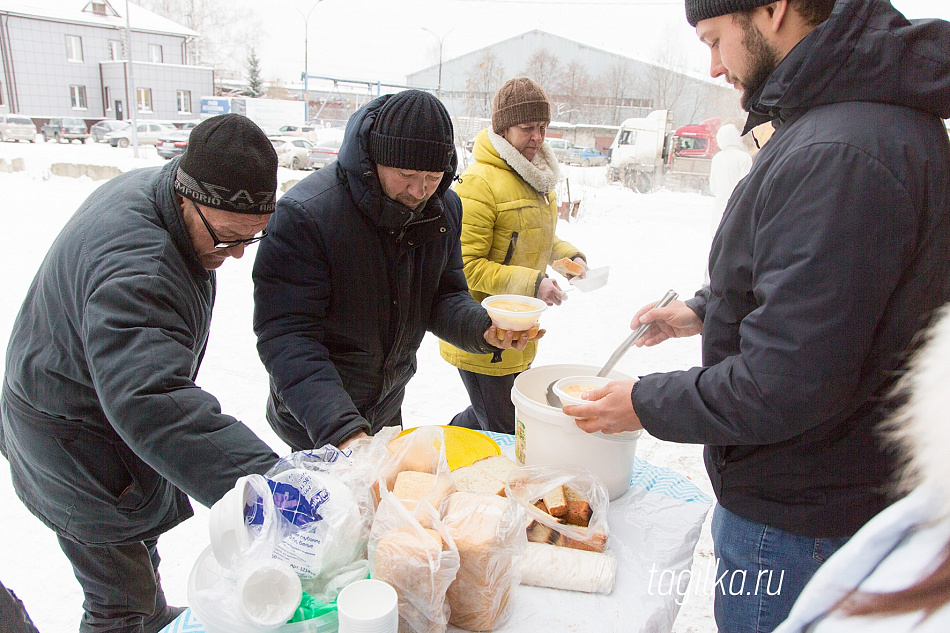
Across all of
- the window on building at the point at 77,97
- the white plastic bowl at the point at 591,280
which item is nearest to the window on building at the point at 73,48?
the window on building at the point at 77,97

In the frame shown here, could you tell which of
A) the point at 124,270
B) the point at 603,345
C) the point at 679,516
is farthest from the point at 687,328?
the point at 603,345

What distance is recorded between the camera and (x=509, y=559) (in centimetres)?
111

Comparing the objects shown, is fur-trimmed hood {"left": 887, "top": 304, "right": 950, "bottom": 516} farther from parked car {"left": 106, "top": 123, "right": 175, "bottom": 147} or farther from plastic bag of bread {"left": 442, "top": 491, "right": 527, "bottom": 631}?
parked car {"left": 106, "top": 123, "right": 175, "bottom": 147}

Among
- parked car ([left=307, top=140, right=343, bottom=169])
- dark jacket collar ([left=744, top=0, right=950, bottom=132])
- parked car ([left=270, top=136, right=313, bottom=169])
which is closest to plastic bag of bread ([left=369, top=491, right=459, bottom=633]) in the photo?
dark jacket collar ([left=744, top=0, right=950, bottom=132])

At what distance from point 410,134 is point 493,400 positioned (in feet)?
4.97

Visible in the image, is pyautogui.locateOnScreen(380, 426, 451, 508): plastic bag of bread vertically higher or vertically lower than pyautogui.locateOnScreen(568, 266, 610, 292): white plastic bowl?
lower

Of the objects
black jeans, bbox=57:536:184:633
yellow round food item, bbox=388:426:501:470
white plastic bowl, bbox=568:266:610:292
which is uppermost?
white plastic bowl, bbox=568:266:610:292

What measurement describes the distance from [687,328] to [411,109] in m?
1.04

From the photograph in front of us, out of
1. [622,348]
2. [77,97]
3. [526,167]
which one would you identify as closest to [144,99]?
[77,97]

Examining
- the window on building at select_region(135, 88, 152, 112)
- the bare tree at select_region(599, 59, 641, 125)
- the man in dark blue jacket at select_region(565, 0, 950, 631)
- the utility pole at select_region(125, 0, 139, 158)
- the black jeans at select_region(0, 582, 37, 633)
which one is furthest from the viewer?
the bare tree at select_region(599, 59, 641, 125)

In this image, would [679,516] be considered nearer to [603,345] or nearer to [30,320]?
[30,320]

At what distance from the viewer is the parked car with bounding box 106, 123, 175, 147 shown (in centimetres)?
2291

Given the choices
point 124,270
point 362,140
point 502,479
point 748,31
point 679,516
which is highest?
point 748,31

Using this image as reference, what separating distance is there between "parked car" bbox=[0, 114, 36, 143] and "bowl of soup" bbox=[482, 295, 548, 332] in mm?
27268
